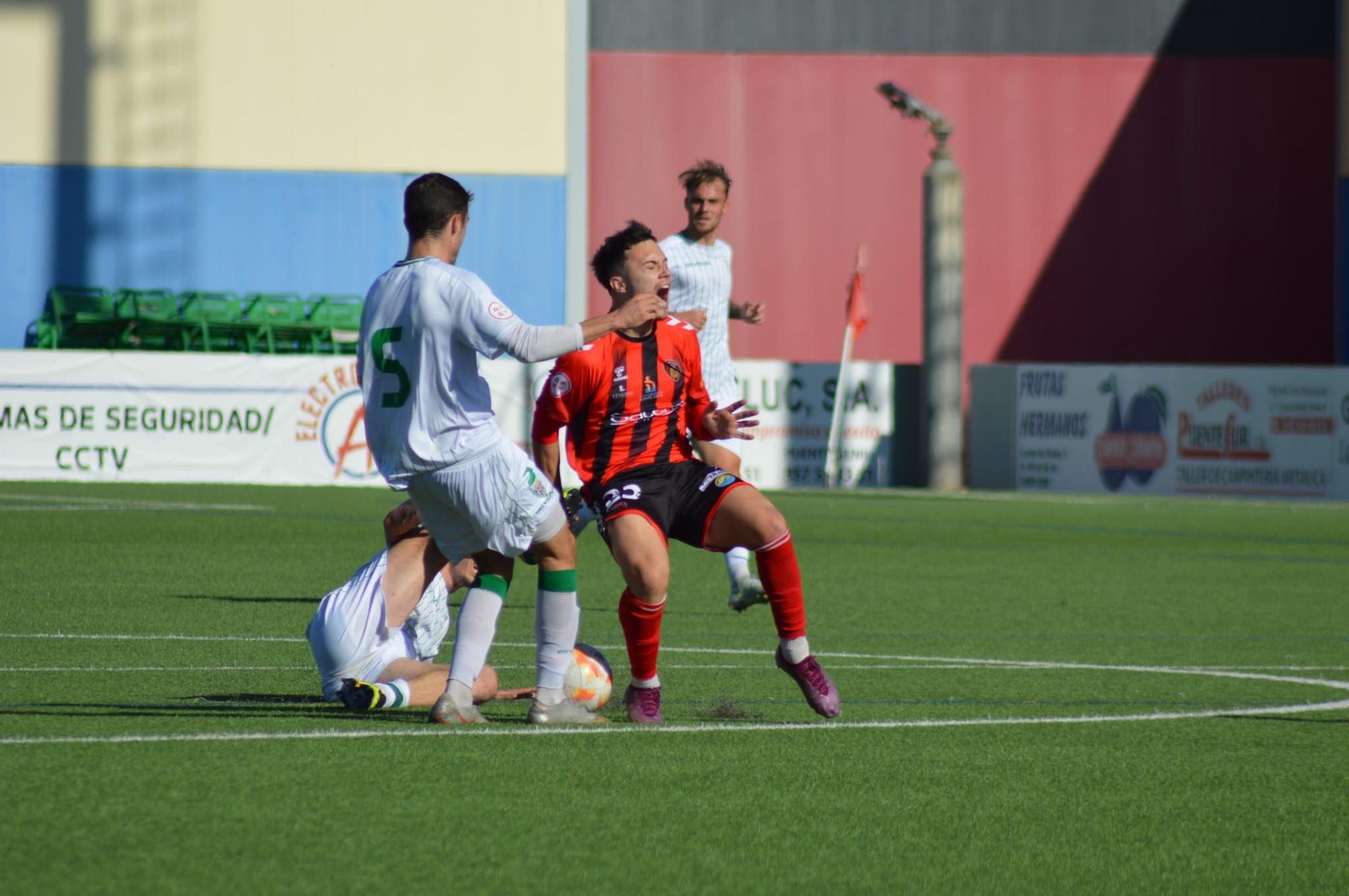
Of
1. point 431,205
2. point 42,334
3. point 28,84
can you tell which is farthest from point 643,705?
point 28,84

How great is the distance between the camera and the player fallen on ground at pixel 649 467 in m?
6.08

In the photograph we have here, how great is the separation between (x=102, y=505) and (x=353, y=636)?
36.5ft

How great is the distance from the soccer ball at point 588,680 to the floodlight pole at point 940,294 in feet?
63.0

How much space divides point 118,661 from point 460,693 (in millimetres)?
1892

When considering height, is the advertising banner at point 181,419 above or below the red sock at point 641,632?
above

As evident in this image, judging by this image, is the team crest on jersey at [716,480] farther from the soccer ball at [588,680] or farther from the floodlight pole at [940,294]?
the floodlight pole at [940,294]

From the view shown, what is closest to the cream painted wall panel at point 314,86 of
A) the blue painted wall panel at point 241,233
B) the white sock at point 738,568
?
the blue painted wall panel at point 241,233

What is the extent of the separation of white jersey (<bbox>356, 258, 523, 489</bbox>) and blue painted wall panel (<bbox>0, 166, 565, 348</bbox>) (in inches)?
1011

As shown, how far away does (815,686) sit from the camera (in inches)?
236

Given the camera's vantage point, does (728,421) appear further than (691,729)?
Yes

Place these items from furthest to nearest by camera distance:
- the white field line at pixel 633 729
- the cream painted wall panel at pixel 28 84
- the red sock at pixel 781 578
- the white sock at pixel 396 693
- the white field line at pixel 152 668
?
the cream painted wall panel at pixel 28 84, the white field line at pixel 152 668, the red sock at pixel 781 578, the white sock at pixel 396 693, the white field line at pixel 633 729

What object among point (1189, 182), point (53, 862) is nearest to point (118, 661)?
point (53, 862)

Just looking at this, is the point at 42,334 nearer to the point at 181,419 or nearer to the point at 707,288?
the point at 181,419

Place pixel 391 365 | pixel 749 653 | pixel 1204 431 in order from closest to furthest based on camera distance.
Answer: pixel 391 365 → pixel 749 653 → pixel 1204 431
